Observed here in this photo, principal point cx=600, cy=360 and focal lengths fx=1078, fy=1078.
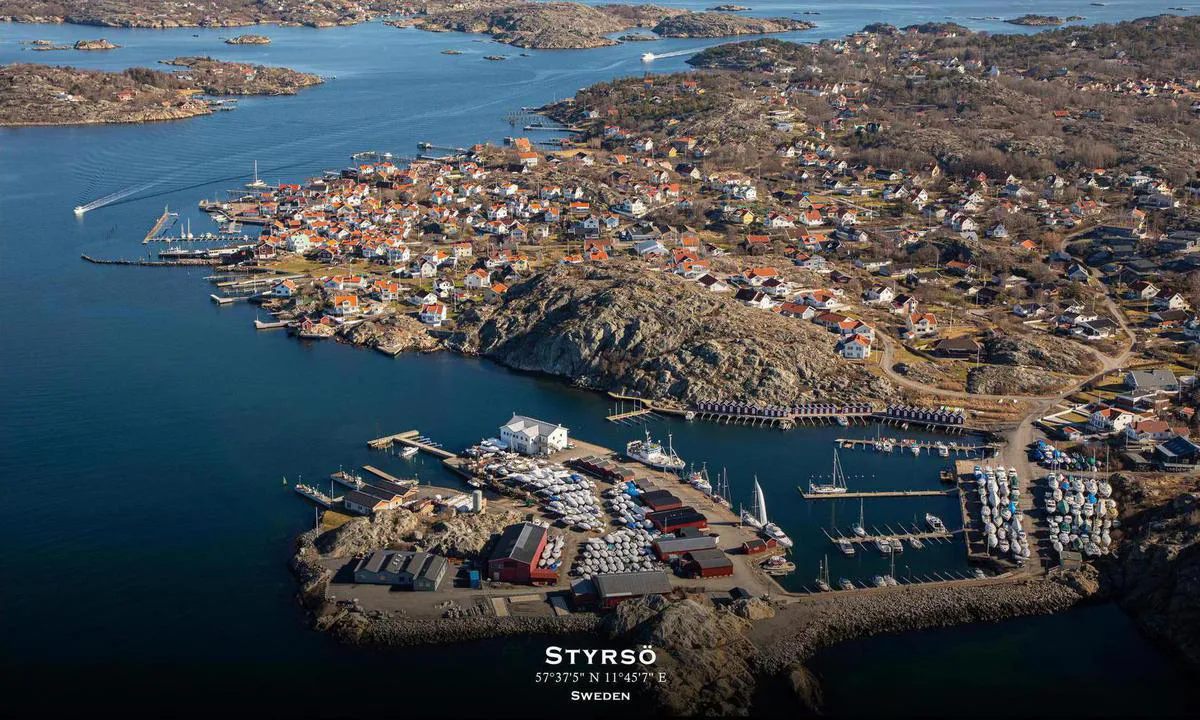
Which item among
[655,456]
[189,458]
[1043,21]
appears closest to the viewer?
[655,456]

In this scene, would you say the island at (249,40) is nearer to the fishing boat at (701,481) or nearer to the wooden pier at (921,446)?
the wooden pier at (921,446)

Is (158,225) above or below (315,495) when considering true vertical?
below

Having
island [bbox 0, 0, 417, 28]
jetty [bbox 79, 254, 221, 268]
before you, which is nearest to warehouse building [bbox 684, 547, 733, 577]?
jetty [bbox 79, 254, 221, 268]

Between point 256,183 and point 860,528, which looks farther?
point 256,183

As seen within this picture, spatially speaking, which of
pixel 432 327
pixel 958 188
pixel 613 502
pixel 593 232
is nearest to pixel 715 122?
pixel 958 188

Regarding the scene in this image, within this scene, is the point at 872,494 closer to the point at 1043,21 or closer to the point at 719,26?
the point at 719,26

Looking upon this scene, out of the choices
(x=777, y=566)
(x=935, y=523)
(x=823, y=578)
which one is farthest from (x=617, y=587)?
(x=935, y=523)

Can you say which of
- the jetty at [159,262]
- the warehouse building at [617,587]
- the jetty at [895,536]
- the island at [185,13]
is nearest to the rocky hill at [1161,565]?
the jetty at [895,536]

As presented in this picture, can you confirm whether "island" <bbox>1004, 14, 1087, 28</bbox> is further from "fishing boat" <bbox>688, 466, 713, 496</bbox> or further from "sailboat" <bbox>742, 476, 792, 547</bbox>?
"sailboat" <bbox>742, 476, 792, 547</bbox>
